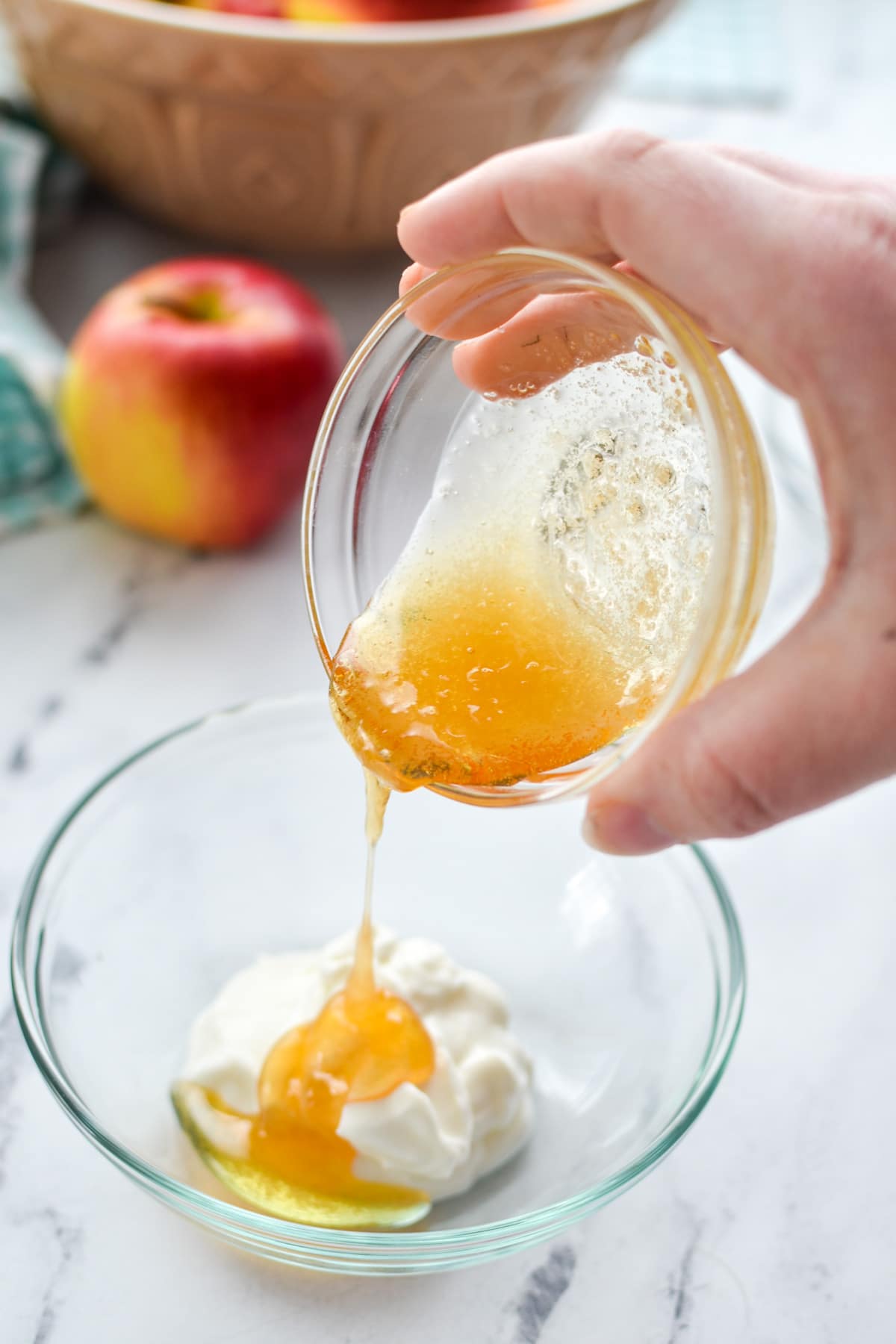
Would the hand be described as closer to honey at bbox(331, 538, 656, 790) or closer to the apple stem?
honey at bbox(331, 538, 656, 790)

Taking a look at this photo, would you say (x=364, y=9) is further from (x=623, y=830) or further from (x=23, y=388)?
(x=623, y=830)

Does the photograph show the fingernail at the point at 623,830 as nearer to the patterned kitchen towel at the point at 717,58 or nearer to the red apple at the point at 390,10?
the red apple at the point at 390,10

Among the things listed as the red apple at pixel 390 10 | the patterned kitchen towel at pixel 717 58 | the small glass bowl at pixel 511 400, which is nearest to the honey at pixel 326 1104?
the small glass bowl at pixel 511 400

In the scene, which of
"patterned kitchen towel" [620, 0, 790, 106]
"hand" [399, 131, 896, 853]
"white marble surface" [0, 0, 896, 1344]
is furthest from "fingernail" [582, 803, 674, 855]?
"patterned kitchen towel" [620, 0, 790, 106]

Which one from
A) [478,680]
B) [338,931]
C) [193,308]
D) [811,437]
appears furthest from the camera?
[193,308]

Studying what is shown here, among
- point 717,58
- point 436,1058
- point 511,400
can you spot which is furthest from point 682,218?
point 717,58

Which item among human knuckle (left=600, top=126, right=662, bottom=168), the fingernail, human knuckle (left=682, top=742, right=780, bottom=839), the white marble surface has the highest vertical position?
human knuckle (left=600, top=126, right=662, bottom=168)
